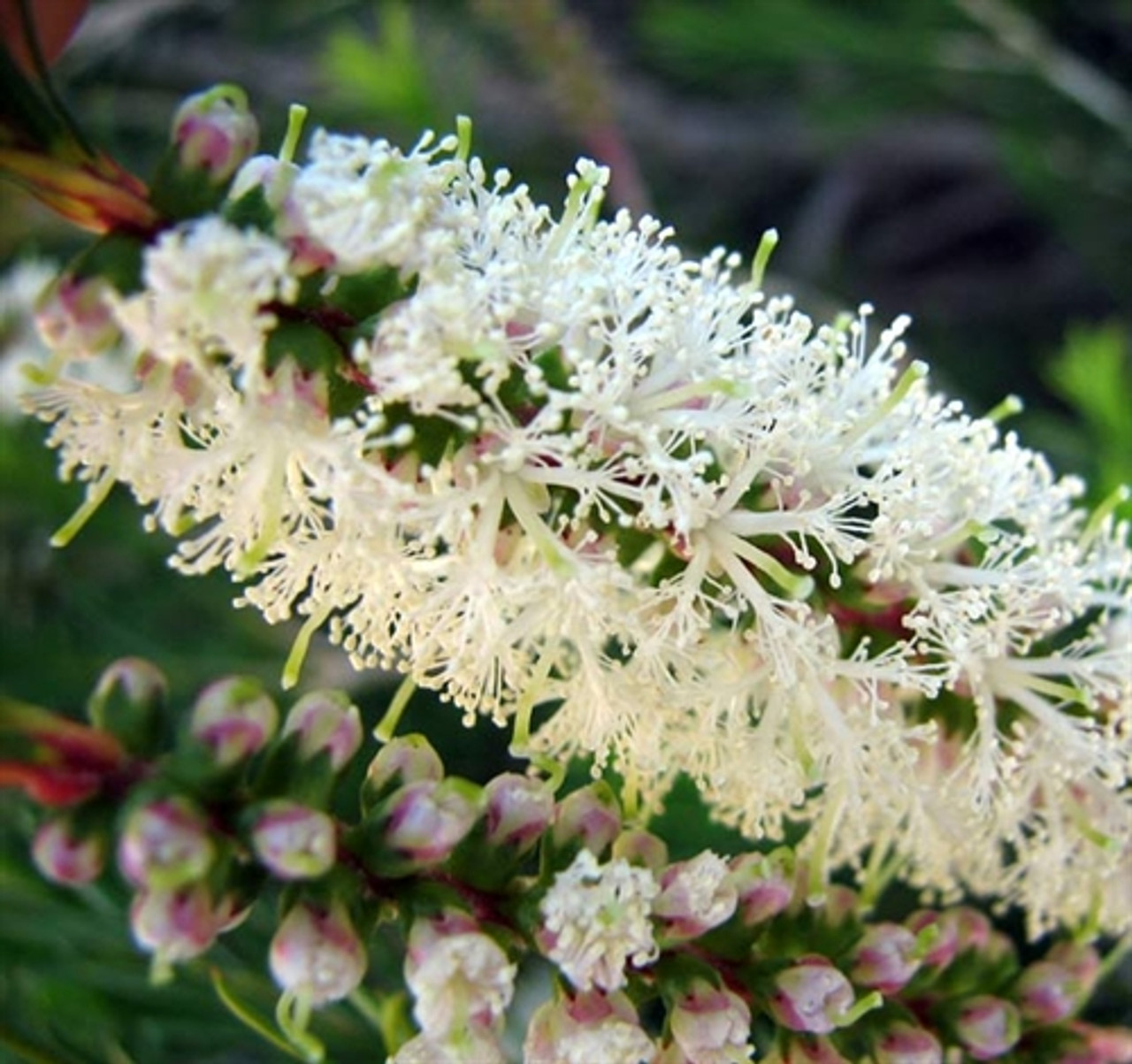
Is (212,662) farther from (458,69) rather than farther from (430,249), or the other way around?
(430,249)

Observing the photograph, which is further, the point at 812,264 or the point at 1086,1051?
the point at 812,264

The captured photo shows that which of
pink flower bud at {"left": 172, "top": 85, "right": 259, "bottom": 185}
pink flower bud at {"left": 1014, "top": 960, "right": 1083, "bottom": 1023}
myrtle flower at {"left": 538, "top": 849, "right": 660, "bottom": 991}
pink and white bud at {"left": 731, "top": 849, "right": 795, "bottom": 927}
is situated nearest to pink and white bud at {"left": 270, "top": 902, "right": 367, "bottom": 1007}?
myrtle flower at {"left": 538, "top": 849, "right": 660, "bottom": 991}

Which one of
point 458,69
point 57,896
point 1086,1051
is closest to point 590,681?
point 1086,1051

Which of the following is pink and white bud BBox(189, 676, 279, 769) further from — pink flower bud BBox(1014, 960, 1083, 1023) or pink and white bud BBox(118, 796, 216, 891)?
Result: pink flower bud BBox(1014, 960, 1083, 1023)

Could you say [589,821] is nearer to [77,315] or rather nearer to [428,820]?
[428,820]

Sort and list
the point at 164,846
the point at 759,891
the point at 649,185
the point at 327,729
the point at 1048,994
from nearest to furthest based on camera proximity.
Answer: the point at 164,846 → the point at 327,729 → the point at 759,891 → the point at 1048,994 → the point at 649,185

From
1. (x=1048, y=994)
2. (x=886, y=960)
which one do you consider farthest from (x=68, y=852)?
(x=1048, y=994)
